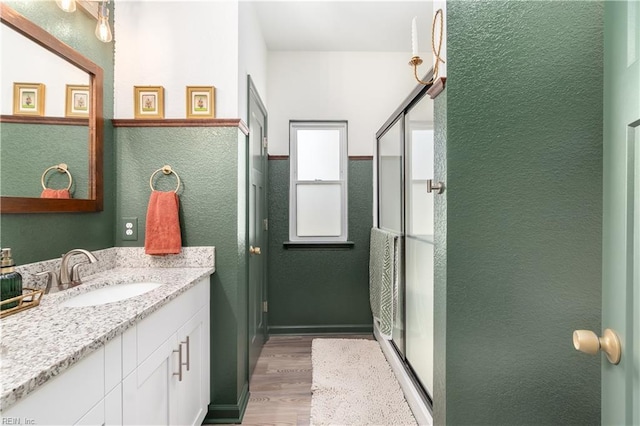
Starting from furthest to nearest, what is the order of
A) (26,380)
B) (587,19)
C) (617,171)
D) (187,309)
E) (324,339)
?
(324,339) < (187,309) < (587,19) < (617,171) < (26,380)

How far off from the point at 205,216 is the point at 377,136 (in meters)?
1.84

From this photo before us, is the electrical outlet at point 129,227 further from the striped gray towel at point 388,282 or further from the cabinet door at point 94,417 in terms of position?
the striped gray towel at point 388,282

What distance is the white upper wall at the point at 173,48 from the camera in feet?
5.76

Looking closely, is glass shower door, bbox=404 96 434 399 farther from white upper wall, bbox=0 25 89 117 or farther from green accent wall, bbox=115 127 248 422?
white upper wall, bbox=0 25 89 117

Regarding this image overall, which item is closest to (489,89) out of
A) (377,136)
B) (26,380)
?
(26,380)

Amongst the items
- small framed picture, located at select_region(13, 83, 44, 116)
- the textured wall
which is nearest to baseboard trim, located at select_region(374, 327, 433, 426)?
the textured wall

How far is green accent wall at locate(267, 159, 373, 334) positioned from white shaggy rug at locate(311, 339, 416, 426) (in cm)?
33

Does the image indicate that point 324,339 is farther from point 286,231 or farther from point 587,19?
point 587,19

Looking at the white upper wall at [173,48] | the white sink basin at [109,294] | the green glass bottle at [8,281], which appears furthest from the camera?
the white upper wall at [173,48]

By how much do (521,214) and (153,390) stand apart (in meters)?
1.45

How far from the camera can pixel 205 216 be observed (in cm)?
179

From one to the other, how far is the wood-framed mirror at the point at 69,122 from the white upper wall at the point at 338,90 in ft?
5.37

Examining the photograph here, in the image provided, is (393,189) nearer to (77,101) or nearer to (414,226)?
(414,226)

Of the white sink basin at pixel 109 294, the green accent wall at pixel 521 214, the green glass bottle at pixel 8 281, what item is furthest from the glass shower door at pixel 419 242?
the green glass bottle at pixel 8 281
